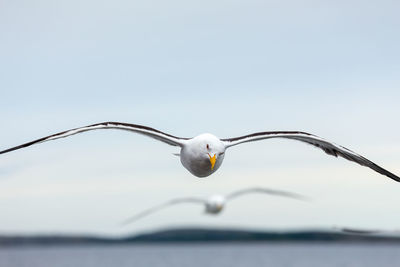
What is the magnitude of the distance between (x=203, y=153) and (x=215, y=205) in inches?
717

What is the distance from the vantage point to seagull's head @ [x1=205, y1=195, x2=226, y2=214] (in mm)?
41772

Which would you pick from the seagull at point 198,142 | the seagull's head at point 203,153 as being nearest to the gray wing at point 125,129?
the seagull at point 198,142

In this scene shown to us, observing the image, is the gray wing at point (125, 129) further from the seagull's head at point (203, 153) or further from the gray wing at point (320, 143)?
the gray wing at point (320, 143)

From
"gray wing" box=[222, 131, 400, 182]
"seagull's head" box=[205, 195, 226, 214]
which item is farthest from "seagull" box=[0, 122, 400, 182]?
"seagull's head" box=[205, 195, 226, 214]

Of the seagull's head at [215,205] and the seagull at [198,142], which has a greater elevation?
the seagull's head at [215,205]

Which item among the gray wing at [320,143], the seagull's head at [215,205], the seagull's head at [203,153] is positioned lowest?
the seagull's head at [203,153]

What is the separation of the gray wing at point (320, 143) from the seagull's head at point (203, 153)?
1.92ft

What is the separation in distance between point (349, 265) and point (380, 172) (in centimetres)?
10787

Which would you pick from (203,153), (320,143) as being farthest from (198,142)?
(320,143)

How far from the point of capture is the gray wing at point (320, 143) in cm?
2511

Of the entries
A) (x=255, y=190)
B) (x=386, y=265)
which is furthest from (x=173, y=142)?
(x=386, y=265)

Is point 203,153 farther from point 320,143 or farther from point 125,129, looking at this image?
point 320,143

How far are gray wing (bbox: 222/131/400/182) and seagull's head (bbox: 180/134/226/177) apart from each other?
0.59 metres

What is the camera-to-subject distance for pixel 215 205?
138 feet
